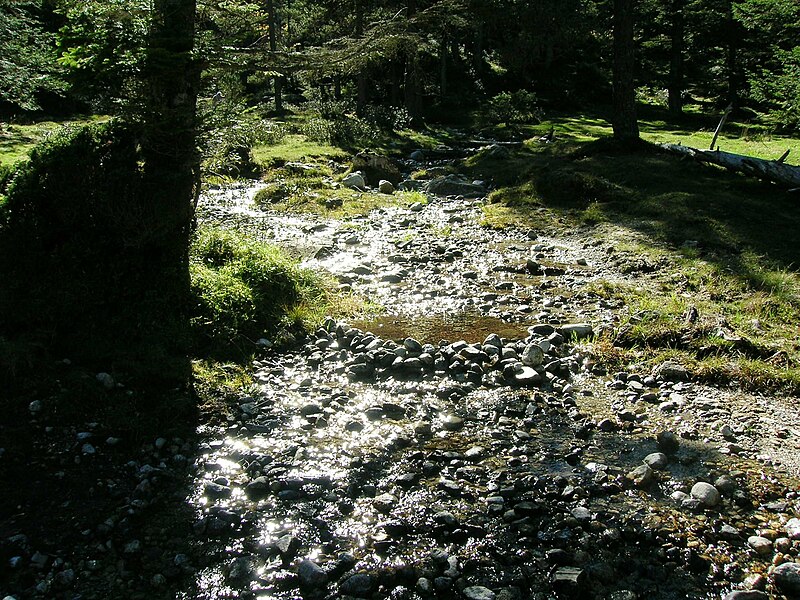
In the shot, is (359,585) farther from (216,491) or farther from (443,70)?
(443,70)

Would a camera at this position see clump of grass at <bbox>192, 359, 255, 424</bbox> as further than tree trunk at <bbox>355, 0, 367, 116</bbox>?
No

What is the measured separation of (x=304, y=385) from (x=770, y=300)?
6228mm

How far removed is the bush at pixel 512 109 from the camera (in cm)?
3322

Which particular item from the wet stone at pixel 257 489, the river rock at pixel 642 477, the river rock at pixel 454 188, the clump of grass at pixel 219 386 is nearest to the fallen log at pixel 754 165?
the river rock at pixel 454 188

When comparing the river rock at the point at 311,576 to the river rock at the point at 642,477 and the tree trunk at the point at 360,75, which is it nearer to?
the river rock at the point at 642,477

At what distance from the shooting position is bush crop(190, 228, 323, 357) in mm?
7590

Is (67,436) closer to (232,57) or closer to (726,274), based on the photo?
(232,57)

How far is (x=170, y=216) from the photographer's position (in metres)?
7.12

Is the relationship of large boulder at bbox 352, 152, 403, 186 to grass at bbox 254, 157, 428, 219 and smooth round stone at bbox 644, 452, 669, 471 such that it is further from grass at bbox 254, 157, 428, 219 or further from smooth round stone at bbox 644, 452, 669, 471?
smooth round stone at bbox 644, 452, 669, 471

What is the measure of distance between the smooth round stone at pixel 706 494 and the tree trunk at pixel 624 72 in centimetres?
1604

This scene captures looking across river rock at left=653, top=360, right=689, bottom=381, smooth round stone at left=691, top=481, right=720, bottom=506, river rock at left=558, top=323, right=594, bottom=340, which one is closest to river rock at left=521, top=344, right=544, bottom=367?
river rock at left=558, top=323, right=594, bottom=340

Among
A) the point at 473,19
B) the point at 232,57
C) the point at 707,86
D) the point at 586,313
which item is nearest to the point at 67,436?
the point at 232,57

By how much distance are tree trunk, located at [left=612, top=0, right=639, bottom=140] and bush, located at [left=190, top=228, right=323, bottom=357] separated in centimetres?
1361

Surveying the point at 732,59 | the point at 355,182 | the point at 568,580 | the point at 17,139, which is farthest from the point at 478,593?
the point at 732,59
